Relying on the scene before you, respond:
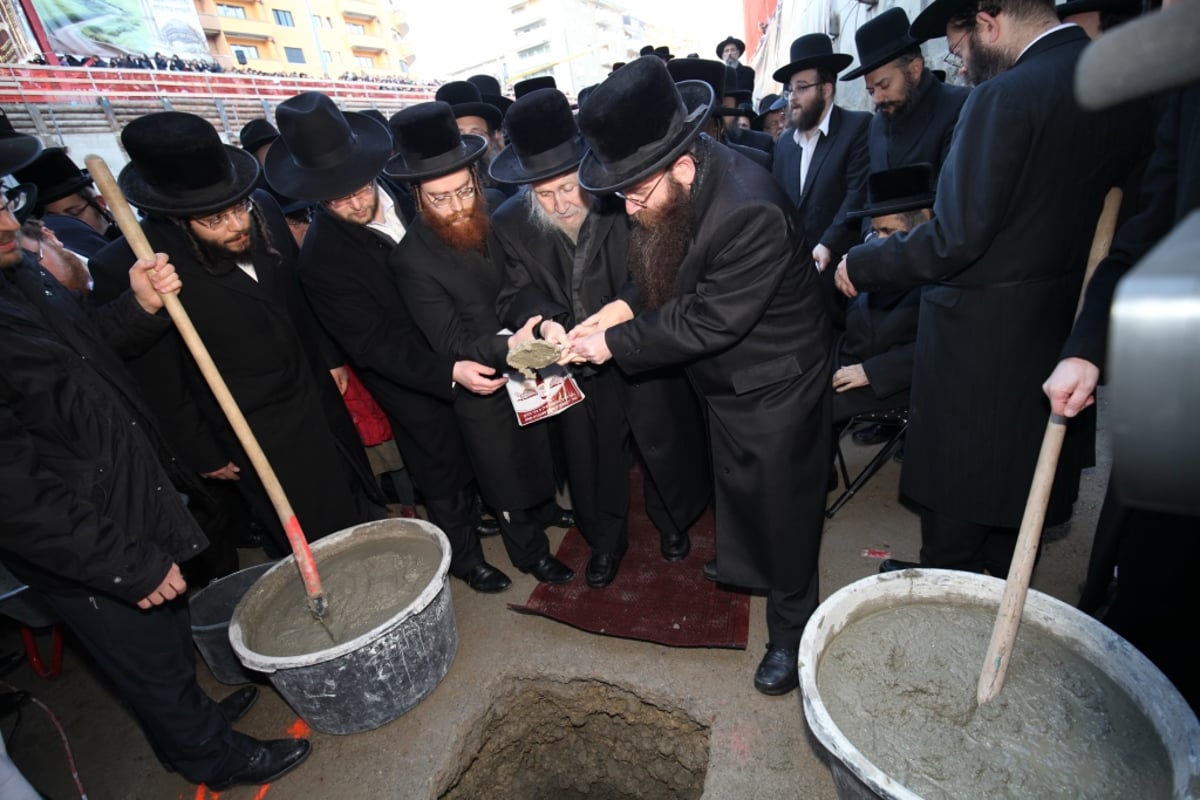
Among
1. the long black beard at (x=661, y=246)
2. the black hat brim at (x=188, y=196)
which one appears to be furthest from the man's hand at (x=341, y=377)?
the long black beard at (x=661, y=246)

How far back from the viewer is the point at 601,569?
322 centimetres

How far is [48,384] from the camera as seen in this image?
1841mm

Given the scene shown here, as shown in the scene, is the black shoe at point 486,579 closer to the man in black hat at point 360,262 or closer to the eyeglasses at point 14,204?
the man in black hat at point 360,262

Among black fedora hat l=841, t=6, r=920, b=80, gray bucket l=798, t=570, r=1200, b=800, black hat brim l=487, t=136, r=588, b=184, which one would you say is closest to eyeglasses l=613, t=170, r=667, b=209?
black hat brim l=487, t=136, r=588, b=184

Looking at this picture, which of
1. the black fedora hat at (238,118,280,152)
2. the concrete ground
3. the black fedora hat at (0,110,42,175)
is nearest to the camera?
the black fedora hat at (0,110,42,175)

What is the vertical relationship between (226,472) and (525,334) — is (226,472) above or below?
below

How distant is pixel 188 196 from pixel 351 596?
1829mm

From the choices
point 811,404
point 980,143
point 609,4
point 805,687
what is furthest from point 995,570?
point 609,4

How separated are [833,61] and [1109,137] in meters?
3.27

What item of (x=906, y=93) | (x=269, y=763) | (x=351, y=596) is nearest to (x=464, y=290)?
(x=351, y=596)

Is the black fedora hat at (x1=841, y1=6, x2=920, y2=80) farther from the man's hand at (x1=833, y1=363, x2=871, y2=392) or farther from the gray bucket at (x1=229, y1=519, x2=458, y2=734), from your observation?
the gray bucket at (x1=229, y1=519, x2=458, y2=734)

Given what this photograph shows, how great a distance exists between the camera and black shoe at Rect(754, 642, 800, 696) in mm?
2439

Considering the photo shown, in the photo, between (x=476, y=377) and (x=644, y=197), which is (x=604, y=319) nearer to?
(x=644, y=197)

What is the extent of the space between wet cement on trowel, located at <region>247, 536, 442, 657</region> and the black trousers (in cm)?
30
